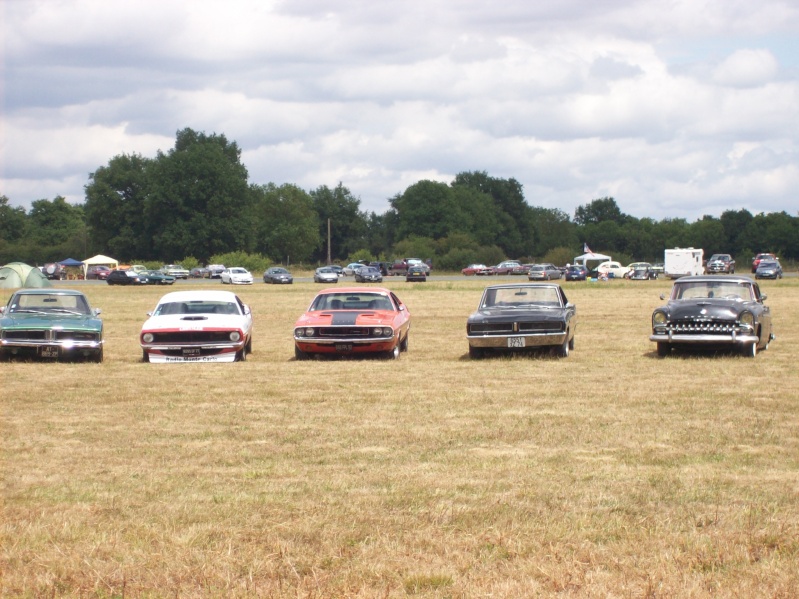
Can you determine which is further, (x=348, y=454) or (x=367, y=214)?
(x=367, y=214)

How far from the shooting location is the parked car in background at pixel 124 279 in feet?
246

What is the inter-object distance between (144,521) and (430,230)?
135m

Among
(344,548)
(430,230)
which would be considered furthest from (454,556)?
(430,230)

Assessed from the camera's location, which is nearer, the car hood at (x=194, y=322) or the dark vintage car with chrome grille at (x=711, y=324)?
the car hood at (x=194, y=322)

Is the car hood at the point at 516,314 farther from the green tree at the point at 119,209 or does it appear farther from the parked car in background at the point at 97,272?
the green tree at the point at 119,209

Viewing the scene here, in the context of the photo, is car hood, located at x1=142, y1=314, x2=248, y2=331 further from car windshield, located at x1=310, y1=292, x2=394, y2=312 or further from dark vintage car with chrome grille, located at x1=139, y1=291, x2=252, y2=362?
car windshield, located at x1=310, y1=292, x2=394, y2=312

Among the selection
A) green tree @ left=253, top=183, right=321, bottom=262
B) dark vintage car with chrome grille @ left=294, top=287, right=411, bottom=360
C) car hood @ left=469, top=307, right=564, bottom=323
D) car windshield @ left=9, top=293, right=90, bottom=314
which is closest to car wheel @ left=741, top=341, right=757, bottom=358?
car hood @ left=469, top=307, right=564, bottom=323

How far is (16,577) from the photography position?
5.82 meters

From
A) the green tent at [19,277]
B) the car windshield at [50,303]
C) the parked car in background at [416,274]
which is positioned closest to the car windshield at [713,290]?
the car windshield at [50,303]

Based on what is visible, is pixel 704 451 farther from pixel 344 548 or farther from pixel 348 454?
pixel 344 548

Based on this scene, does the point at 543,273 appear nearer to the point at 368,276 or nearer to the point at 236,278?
the point at 368,276

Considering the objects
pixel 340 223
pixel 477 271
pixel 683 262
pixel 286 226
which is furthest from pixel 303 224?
pixel 683 262

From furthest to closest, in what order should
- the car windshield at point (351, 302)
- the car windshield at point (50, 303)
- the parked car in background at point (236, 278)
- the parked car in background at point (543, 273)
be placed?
the parked car in background at point (543, 273)
the parked car in background at point (236, 278)
the car windshield at point (351, 302)
the car windshield at point (50, 303)

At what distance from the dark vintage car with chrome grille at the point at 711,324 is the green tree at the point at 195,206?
9838cm
